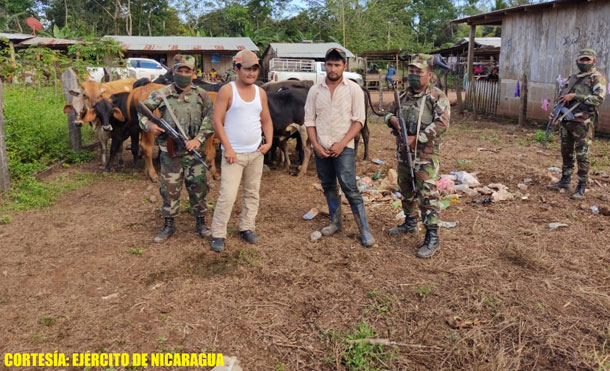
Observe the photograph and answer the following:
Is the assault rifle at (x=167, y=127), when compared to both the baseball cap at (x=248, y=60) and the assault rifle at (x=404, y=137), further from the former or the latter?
the assault rifle at (x=404, y=137)

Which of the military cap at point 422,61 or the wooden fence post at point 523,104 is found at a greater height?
the military cap at point 422,61

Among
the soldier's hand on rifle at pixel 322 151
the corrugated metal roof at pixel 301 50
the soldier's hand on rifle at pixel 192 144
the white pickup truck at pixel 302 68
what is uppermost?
the corrugated metal roof at pixel 301 50

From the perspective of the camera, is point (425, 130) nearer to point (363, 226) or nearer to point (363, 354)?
point (363, 226)

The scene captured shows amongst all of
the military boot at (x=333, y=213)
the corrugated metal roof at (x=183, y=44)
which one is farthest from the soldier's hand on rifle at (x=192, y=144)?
the corrugated metal roof at (x=183, y=44)

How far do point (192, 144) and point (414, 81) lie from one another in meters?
2.15

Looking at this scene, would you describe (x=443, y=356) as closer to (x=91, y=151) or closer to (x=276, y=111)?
(x=276, y=111)

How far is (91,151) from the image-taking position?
29.7 feet

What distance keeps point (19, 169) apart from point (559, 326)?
23.1 feet

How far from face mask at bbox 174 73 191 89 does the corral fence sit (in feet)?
39.1

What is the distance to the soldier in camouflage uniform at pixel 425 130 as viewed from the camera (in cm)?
430

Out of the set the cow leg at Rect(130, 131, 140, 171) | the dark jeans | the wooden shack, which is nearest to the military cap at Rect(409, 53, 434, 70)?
the dark jeans

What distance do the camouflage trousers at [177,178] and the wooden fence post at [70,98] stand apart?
15.4ft

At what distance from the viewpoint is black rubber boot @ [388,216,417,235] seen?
16.3ft

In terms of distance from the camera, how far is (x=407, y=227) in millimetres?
5020
